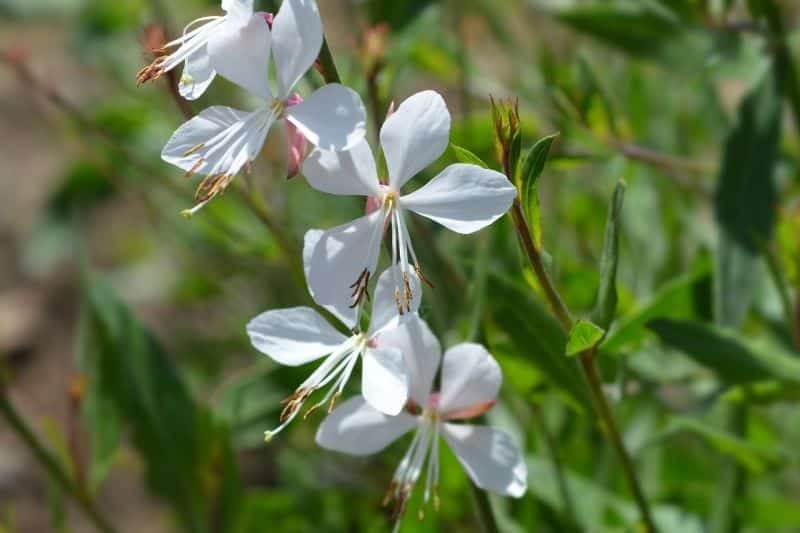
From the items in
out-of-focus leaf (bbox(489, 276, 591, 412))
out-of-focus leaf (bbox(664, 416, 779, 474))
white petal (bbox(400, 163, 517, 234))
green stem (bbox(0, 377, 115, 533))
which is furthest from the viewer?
green stem (bbox(0, 377, 115, 533))

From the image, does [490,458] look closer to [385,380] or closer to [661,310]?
[385,380]

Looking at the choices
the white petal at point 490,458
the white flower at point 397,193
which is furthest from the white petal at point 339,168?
the white petal at point 490,458

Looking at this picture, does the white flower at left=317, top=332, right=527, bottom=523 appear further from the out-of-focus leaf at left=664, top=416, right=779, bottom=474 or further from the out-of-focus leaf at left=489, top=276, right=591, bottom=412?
the out-of-focus leaf at left=664, top=416, right=779, bottom=474

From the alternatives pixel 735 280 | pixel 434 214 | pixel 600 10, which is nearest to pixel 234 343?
pixel 600 10

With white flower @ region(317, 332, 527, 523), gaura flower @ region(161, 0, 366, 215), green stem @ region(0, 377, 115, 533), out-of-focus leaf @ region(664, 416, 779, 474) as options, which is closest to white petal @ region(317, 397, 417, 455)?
white flower @ region(317, 332, 527, 523)

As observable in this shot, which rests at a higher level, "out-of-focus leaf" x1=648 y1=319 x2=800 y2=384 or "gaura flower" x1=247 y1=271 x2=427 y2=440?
"gaura flower" x1=247 y1=271 x2=427 y2=440

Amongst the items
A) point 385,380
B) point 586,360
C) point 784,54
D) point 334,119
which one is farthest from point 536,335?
point 784,54

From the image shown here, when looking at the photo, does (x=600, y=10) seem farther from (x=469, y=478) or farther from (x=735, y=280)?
(x=469, y=478)
